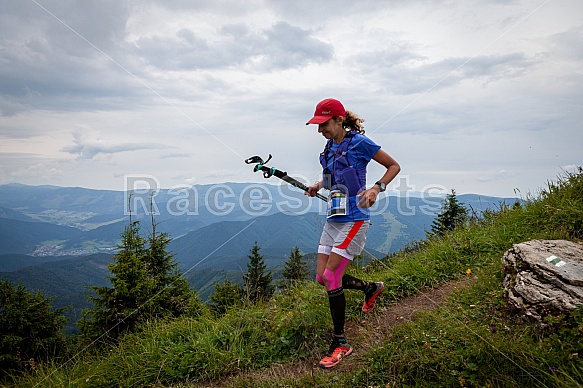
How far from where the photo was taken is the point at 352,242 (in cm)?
429

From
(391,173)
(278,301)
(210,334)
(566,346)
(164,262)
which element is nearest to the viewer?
(566,346)

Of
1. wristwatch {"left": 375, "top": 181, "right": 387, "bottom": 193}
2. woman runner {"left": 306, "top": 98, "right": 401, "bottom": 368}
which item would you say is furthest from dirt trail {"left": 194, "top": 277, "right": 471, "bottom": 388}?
wristwatch {"left": 375, "top": 181, "right": 387, "bottom": 193}

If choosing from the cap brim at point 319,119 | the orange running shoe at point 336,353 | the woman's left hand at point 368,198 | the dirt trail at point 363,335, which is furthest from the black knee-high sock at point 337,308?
the cap brim at point 319,119

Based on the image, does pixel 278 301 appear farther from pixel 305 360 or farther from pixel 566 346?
pixel 566 346

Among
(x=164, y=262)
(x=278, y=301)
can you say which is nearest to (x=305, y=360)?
(x=278, y=301)

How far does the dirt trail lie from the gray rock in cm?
104

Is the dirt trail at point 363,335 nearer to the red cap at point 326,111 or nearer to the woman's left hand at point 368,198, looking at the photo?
the woman's left hand at point 368,198

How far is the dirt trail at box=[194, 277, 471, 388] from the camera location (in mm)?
3973

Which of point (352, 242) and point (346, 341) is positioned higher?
point (352, 242)

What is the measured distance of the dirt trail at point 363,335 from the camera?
3.97 meters

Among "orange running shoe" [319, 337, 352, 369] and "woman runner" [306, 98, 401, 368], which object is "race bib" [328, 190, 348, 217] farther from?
"orange running shoe" [319, 337, 352, 369]

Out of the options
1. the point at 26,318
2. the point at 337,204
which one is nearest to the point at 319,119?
the point at 337,204

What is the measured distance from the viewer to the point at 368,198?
13.1ft

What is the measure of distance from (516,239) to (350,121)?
3.89 meters
